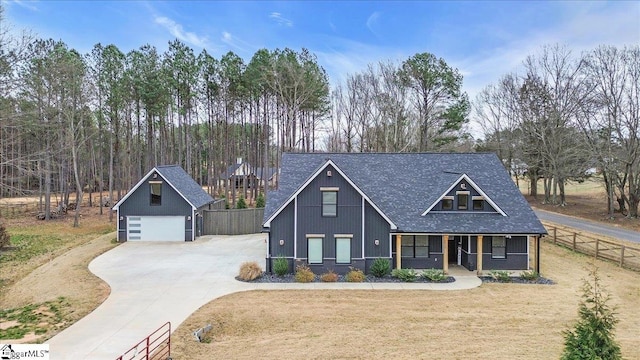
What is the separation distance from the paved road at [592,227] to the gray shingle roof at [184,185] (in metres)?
29.9

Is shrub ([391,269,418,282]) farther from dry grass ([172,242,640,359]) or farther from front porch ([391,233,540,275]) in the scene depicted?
dry grass ([172,242,640,359])

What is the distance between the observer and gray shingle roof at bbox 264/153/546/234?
19250 mm

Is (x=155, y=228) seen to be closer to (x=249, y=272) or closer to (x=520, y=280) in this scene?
(x=249, y=272)

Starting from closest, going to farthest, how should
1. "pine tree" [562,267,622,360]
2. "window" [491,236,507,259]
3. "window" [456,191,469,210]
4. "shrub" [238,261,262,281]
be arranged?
1. "pine tree" [562,267,622,360]
2. "shrub" [238,261,262,281]
3. "window" [491,236,507,259]
4. "window" [456,191,469,210]

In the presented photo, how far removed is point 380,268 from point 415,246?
2.51 meters

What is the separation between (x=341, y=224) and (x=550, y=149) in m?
33.9

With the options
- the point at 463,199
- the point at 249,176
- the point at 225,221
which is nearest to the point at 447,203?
the point at 463,199

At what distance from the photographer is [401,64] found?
140 ft

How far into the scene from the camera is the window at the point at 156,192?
87.4ft

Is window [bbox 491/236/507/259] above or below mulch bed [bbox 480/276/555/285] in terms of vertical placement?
above

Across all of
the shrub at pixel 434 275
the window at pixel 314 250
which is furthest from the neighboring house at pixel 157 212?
the shrub at pixel 434 275

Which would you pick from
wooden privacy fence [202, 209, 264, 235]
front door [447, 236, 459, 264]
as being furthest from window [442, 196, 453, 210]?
wooden privacy fence [202, 209, 264, 235]

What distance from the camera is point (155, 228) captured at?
87.8 feet

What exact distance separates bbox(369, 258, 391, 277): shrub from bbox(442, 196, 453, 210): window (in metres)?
4.38
